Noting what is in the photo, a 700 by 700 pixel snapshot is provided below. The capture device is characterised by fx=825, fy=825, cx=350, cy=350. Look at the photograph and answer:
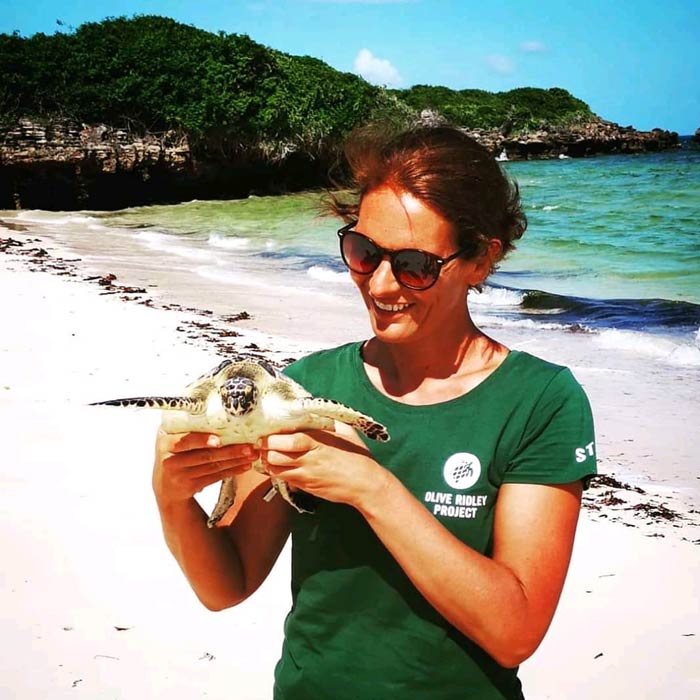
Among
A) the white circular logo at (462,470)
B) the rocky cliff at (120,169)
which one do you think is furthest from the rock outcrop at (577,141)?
the white circular logo at (462,470)

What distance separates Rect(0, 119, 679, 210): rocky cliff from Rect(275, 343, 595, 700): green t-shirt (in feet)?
82.5

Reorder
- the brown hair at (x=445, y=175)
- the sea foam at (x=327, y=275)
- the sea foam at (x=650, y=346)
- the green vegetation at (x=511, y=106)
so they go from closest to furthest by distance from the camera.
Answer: the brown hair at (x=445, y=175)
the sea foam at (x=650, y=346)
the sea foam at (x=327, y=275)
the green vegetation at (x=511, y=106)

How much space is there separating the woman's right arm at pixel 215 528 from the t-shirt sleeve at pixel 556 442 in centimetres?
55

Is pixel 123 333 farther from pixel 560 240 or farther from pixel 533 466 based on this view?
pixel 560 240

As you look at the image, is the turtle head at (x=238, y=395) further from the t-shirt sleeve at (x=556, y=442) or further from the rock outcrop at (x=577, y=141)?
the rock outcrop at (x=577, y=141)

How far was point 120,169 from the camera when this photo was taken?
106ft

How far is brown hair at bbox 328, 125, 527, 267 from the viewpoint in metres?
1.78

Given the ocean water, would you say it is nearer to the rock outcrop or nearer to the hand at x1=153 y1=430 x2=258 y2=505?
the hand at x1=153 y1=430 x2=258 y2=505

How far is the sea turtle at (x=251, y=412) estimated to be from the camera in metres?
1.70

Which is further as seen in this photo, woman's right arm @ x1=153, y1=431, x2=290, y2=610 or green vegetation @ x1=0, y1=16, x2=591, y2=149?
green vegetation @ x1=0, y1=16, x2=591, y2=149

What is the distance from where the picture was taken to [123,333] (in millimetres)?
9258

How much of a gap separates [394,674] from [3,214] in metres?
29.1

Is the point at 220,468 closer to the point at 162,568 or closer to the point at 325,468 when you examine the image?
the point at 325,468

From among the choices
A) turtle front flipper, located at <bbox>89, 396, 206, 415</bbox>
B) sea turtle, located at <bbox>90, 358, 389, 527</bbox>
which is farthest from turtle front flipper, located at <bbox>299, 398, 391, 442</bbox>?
turtle front flipper, located at <bbox>89, 396, 206, 415</bbox>
